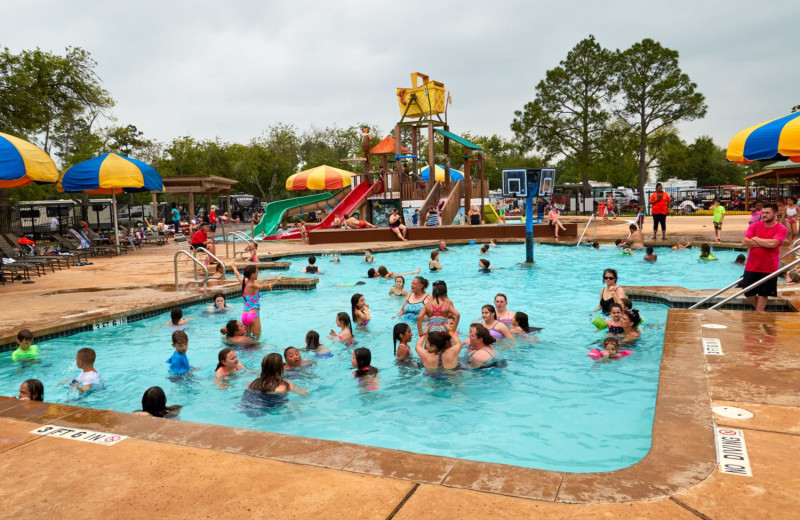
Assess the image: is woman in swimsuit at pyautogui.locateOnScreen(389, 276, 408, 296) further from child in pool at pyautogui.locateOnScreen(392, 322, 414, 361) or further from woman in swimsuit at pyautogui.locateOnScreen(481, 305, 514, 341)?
child in pool at pyautogui.locateOnScreen(392, 322, 414, 361)

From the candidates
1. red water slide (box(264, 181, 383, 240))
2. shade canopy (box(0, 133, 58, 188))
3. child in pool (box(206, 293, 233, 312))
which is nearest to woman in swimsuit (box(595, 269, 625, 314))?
child in pool (box(206, 293, 233, 312))

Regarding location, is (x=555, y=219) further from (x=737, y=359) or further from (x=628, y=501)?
(x=628, y=501)

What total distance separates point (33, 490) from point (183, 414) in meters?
3.26

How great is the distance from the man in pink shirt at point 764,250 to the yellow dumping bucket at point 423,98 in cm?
2164

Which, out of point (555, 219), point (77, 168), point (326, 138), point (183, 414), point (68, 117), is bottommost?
point (183, 414)

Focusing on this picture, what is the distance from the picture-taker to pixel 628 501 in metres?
2.93

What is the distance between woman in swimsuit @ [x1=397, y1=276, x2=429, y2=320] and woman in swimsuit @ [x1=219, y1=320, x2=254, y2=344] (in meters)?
2.52

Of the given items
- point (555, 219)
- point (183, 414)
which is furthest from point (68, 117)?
point (183, 414)

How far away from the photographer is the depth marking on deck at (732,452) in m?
3.23

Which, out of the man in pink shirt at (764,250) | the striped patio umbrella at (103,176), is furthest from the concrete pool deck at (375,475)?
the striped patio umbrella at (103,176)

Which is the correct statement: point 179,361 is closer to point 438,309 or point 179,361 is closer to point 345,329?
point 345,329

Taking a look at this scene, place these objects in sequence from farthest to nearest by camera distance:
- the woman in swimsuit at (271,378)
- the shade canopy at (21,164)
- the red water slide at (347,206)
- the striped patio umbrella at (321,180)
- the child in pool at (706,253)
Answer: the striped patio umbrella at (321,180) → the red water slide at (347,206) → the child in pool at (706,253) → the shade canopy at (21,164) → the woman in swimsuit at (271,378)

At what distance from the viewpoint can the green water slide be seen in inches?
1181

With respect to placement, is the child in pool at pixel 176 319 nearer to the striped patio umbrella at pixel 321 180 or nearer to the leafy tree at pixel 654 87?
the striped patio umbrella at pixel 321 180
